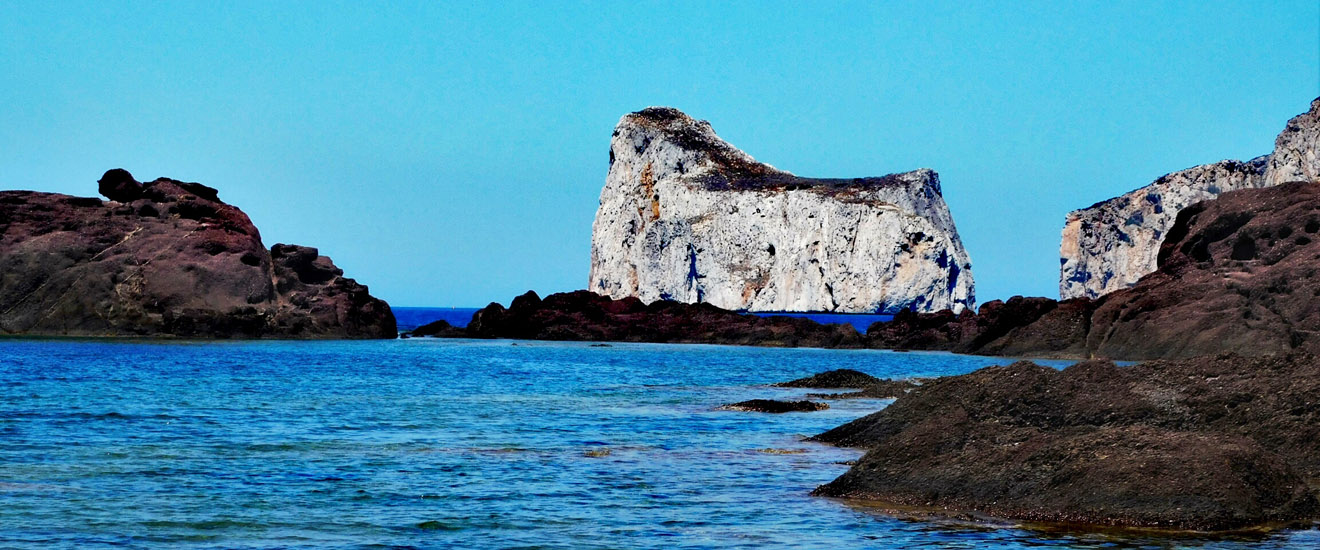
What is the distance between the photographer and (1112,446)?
15117 millimetres

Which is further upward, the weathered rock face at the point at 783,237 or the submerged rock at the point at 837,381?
the weathered rock face at the point at 783,237

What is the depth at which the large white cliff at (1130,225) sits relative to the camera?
159750 mm

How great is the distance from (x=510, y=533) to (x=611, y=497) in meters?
2.89

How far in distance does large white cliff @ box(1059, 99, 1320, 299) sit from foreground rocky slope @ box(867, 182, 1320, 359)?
89.1m

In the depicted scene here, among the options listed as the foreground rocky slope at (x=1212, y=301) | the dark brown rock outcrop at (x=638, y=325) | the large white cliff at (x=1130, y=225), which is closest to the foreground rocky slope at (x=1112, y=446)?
the foreground rocky slope at (x=1212, y=301)

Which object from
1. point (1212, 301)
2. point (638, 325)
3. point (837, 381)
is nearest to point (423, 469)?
point (837, 381)

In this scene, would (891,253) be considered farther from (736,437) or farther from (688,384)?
(736,437)

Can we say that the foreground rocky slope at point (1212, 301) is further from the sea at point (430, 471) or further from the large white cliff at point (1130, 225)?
the large white cliff at point (1130, 225)

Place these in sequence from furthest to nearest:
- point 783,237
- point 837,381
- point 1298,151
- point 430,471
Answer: point 783,237, point 1298,151, point 837,381, point 430,471

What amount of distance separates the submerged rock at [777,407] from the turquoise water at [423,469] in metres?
0.88

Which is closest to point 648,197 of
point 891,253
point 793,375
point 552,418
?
point 891,253

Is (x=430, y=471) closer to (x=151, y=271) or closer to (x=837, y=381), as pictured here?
(x=837, y=381)

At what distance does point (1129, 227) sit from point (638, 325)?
341ft

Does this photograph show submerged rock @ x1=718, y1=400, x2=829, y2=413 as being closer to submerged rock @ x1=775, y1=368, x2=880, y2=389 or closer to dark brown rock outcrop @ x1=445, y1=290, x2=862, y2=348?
submerged rock @ x1=775, y1=368, x2=880, y2=389
